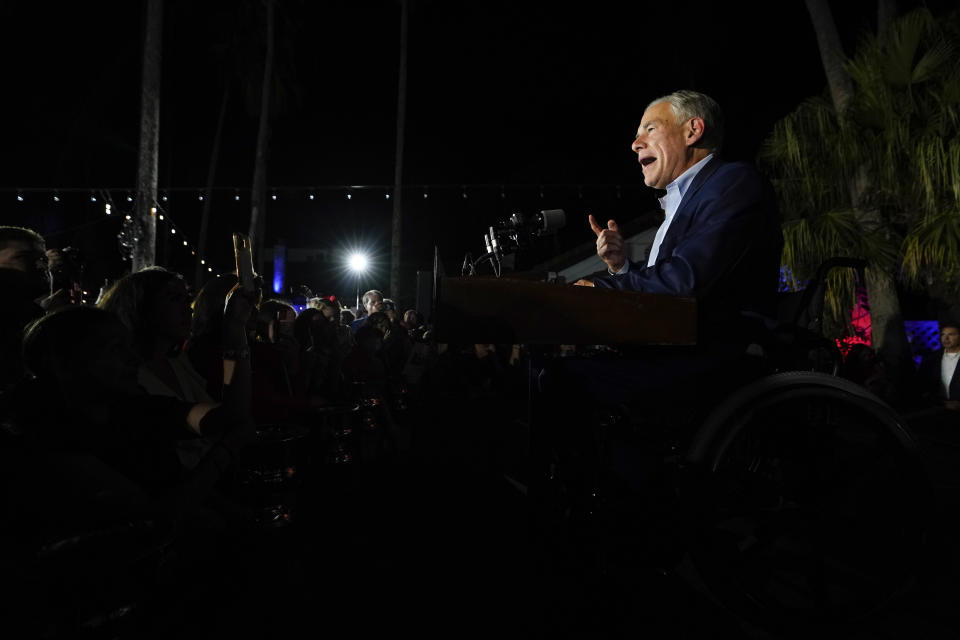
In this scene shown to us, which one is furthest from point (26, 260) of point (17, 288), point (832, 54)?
A: point (832, 54)

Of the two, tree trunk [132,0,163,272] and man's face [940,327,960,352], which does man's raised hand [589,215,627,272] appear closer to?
man's face [940,327,960,352]

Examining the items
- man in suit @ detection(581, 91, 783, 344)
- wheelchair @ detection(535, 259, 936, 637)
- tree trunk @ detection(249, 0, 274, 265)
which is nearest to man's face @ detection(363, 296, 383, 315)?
man in suit @ detection(581, 91, 783, 344)

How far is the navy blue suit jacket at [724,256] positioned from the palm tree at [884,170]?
21.1ft

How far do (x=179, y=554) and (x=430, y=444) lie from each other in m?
5.39

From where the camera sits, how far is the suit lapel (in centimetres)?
217

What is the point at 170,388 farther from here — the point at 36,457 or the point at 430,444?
the point at 430,444

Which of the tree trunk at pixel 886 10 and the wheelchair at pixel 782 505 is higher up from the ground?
the tree trunk at pixel 886 10

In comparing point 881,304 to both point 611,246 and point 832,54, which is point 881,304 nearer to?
point 832,54

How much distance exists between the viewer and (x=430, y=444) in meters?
7.17

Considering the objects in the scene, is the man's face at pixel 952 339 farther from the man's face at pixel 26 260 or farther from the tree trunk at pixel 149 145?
the tree trunk at pixel 149 145

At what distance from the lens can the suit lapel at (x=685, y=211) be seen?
7.12 feet

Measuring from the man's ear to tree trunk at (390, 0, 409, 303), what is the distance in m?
16.7

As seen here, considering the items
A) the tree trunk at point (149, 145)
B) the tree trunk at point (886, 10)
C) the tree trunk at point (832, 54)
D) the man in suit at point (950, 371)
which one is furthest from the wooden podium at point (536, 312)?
the tree trunk at point (886, 10)

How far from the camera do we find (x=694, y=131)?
2346 mm
